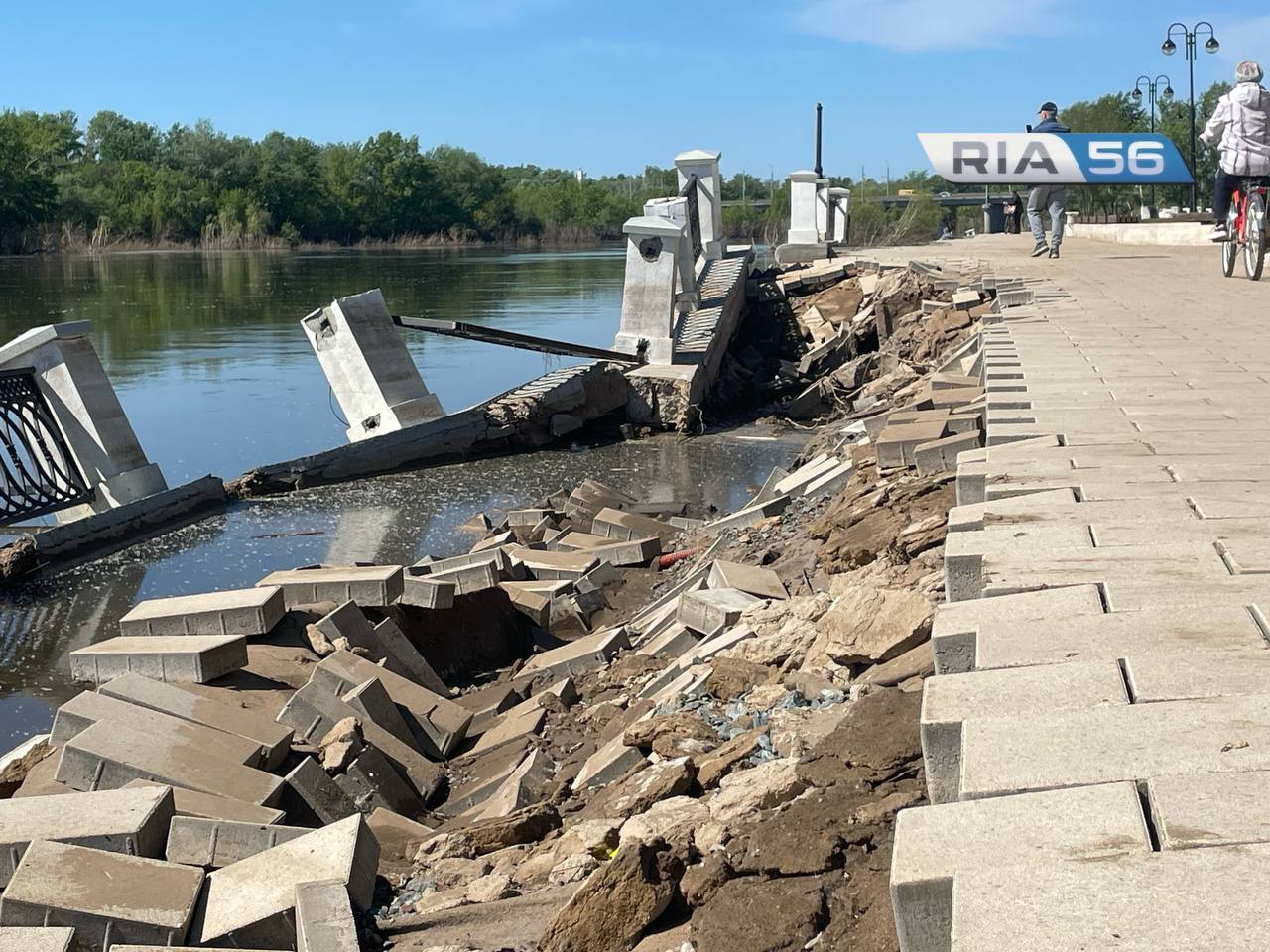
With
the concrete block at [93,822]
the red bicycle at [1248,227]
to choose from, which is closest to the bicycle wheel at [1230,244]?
the red bicycle at [1248,227]

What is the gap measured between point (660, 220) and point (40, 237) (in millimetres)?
76504

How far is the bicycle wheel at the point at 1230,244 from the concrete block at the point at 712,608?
944 cm

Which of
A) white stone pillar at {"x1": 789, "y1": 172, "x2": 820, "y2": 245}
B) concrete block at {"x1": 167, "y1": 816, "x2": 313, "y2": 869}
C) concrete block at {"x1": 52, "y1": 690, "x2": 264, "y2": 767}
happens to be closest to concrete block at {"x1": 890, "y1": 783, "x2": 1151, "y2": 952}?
concrete block at {"x1": 167, "y1": 816, "x2": 313, "y2": 869}

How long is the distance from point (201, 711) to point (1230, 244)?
12.1 m

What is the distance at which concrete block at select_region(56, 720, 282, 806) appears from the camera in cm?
500

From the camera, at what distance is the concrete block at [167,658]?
20.8 ft

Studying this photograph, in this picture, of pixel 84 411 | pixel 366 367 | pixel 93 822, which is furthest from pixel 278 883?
pixel 366 367

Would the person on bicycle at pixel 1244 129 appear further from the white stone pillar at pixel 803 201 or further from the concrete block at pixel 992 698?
the white stone pillar at pixel 803 201

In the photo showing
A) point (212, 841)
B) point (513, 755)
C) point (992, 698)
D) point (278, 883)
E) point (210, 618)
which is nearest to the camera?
point (992, 698)

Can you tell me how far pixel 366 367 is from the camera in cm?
1738

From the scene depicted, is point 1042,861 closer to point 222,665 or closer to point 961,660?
point 961,660

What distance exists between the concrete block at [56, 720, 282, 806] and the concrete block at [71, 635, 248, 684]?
1.13 m

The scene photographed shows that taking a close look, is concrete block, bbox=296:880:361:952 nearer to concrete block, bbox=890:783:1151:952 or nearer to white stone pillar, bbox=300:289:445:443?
concrete block, bbox=890:783:1151:952

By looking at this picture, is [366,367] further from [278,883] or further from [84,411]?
[278,883]
